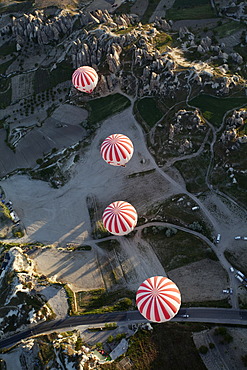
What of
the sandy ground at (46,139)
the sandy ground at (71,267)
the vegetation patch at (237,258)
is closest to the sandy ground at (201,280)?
the vegetation patch at (237,258)

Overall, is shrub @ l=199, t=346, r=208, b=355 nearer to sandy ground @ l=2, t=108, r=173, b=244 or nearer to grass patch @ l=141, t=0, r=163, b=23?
sandy ground @ l=2, t=108, r=173, b=244

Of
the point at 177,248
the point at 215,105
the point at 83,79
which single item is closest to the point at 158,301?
the point at 177,248

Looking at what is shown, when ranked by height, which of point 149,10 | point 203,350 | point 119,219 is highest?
point 149,10

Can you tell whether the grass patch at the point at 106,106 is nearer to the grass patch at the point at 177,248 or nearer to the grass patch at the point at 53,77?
the grass patch at the point at 53,77

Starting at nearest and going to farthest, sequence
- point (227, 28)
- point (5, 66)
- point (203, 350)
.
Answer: point (203, 350)
point (227, 28)
point (5, 66)

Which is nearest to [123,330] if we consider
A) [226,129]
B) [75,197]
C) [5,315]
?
[5,315]

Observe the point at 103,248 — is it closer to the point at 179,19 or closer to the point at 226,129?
the point at 226,129

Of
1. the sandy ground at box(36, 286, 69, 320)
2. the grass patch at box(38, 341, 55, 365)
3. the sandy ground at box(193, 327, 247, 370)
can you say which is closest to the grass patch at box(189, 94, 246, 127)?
the sandy ground at box(193, 327, 247, 370)

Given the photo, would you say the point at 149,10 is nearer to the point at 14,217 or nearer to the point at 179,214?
the point at 179,214
